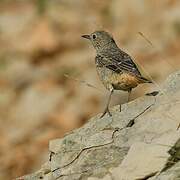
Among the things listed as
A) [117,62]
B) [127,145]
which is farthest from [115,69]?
[127,145]

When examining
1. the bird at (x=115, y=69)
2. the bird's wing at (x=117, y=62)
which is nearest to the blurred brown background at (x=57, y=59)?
the bird at (x=115, y=69)

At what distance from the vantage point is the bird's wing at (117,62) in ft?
31.1

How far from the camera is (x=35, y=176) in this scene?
29.1 ft

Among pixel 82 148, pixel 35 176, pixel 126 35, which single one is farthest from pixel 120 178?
pixel 126 35

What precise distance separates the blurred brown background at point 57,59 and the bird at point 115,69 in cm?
576

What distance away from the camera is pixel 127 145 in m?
8.15

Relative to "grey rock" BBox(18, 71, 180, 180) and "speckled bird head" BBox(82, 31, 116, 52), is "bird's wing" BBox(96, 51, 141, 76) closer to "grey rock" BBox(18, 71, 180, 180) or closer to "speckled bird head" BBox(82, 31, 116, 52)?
"speckled bird head" BBox(82, 31, 116, 52)

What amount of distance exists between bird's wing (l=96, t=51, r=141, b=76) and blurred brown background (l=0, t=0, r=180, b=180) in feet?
19.3

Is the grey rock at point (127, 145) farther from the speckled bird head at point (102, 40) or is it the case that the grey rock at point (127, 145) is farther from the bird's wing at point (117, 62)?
the speckled bird head at point (102, 40)

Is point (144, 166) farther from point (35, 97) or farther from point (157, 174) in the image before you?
point (35, 97)

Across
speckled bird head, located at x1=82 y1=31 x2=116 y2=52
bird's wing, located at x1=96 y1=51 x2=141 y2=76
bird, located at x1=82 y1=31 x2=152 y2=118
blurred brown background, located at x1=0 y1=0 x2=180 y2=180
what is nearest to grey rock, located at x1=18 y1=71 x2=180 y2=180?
bird, located at x1=82 y1=31 x2=152 y2=118

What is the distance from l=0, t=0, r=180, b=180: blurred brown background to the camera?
57.5ft

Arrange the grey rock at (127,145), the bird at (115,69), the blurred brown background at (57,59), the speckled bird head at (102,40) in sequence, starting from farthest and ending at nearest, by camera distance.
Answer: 1. the blurred brown background at (57,59)
2. the speckled bird head at (102,40)
3. the bird at (115,69)
4. the grey rock at (127,145)

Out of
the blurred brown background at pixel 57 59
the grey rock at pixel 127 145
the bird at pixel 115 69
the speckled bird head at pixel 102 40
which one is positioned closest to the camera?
the grey rock at pixel 127 145
